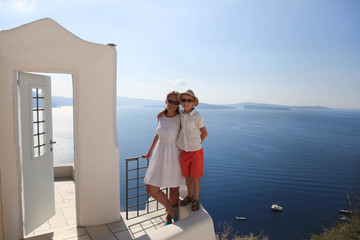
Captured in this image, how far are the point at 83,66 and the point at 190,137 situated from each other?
1.49 metres

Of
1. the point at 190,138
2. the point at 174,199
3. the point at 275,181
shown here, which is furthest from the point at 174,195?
the point at 275,181

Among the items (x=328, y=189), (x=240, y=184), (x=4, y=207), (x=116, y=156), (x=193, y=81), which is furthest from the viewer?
(x=193, y=81)

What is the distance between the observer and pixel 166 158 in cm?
281

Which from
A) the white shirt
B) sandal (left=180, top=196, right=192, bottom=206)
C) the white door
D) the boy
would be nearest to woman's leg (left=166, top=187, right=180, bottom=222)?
sandal (left=180, top=196, right=192, bottom=206)

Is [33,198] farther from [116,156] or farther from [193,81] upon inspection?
[193,81]

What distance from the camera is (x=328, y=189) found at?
31.5 meters

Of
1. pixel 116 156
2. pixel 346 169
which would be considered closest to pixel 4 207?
pixel 116 156

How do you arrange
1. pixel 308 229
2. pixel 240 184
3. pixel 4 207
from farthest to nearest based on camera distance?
A: pixel 240 184 → pixel 308 229 → pixel 4 207

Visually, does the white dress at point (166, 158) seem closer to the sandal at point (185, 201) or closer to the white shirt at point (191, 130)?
the white shirt at point (191, 130)

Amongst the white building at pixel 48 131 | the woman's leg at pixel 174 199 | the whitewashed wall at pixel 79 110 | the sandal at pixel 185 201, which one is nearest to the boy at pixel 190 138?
the sandal at pixel 185 201

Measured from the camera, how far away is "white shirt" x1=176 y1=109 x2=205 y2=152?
8.83 feet

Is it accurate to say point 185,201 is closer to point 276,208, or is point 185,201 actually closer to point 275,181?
point 276,208

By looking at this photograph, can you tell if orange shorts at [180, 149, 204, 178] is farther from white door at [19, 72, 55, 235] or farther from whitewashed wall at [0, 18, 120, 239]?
white door at [19, 72, 55, 235]

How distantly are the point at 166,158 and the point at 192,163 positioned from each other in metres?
0.30
